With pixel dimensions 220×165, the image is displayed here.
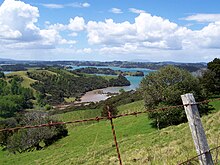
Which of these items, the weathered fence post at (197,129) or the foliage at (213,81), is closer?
the weathered fence post at (197,129)

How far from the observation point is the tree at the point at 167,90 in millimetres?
35344

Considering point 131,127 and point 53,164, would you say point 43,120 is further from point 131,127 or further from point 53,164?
point 53,164

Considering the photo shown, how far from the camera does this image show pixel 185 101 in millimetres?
4875

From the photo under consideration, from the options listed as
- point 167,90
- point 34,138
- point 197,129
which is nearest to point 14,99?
point 34,138

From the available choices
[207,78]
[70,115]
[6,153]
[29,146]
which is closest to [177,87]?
[207,78]

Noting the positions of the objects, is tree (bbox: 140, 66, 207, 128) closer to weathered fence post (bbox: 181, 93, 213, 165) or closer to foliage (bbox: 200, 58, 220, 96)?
foliage (bbox: 200, 58, 220, 96)

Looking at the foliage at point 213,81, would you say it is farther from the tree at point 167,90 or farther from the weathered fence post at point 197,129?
the weathered fence post at point 197,129

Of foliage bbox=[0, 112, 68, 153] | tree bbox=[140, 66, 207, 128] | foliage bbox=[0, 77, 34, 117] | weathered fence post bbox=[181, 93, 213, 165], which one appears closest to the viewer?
weathered fence post bbox=[181, 93, 213, 165]

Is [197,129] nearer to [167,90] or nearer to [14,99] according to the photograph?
[167,90]

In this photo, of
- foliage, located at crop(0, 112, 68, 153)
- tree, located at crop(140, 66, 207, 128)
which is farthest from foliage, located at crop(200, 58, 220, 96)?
foliage, located at crop(0, 112, 68, 153)

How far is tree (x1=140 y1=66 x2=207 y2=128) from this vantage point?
35344 mm

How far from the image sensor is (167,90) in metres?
Result: 36.8

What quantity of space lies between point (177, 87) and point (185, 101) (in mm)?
31638

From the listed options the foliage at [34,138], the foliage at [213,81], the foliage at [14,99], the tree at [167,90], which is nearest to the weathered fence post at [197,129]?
the tree at [167,90]
